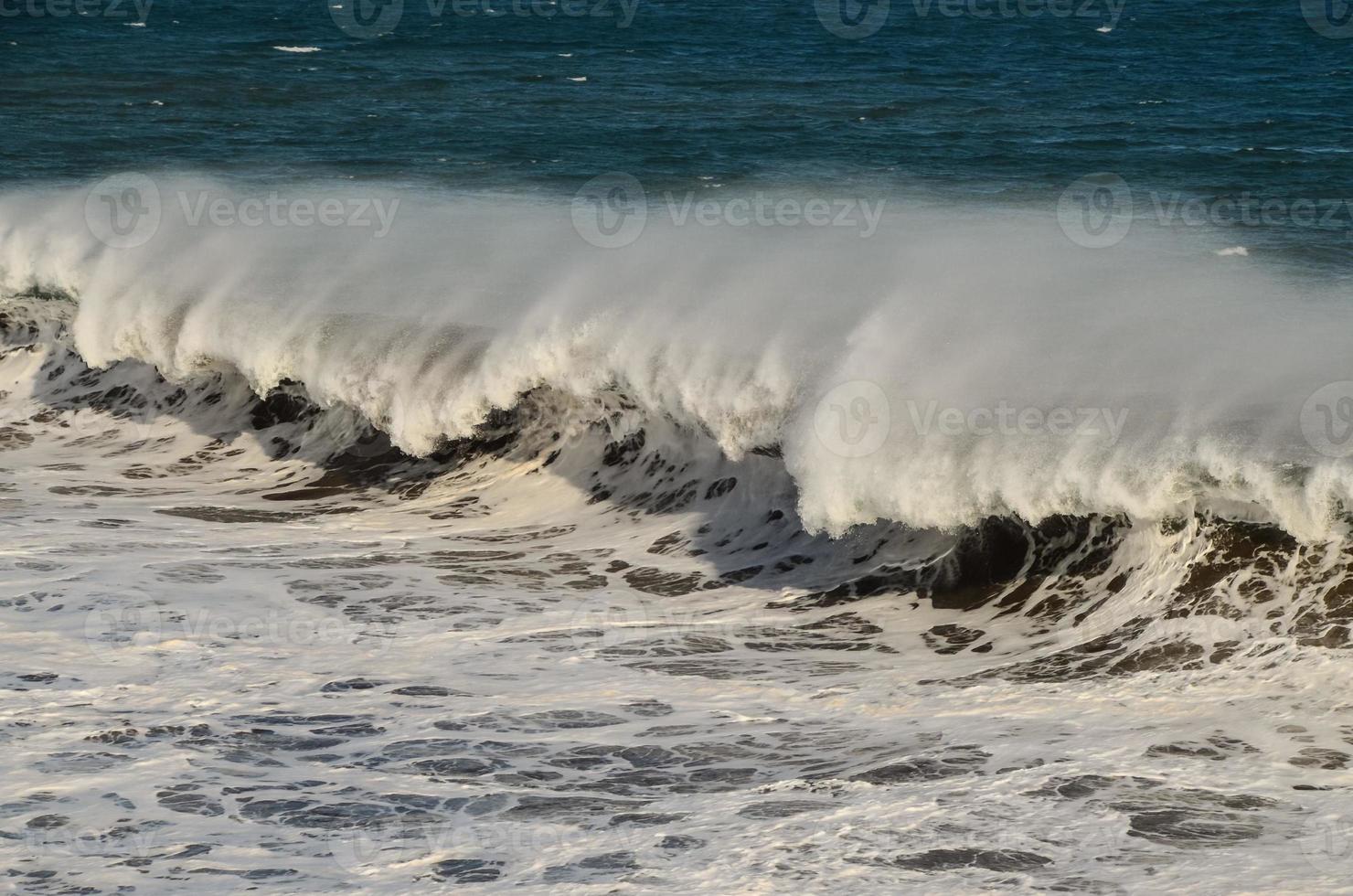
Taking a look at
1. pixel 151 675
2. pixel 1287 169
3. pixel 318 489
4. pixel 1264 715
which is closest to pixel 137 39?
pixel 1287 169

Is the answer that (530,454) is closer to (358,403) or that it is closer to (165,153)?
(358,403)

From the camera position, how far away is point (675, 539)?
46.1 feet
